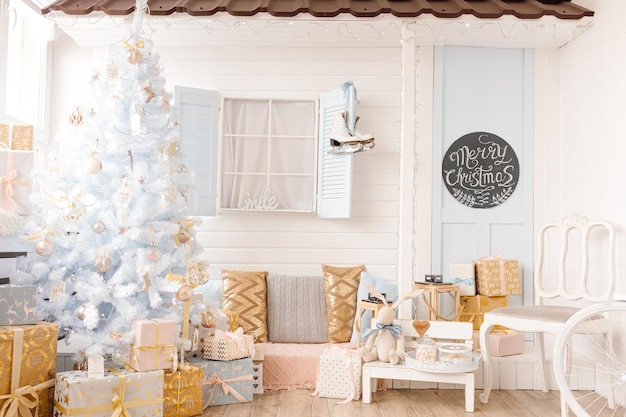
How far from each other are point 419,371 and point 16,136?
307cm

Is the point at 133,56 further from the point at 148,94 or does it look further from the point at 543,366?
the point at 543,366

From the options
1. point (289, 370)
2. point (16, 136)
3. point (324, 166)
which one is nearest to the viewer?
point (16, 136)

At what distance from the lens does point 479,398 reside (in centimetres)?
438

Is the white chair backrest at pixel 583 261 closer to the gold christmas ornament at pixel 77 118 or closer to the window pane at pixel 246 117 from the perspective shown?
the window pane at pixel 246 117

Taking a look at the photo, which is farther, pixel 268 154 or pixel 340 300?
pixel 268 154

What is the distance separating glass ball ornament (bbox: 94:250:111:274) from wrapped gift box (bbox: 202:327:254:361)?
88 cm

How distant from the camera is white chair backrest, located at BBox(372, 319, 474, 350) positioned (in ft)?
14.6

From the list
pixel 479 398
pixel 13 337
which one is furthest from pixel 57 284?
pixel 479 398

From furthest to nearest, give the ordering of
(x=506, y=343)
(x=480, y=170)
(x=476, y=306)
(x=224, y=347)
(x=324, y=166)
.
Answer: (x=324, y=166) → (x=480, y=170) → (x=476, y=306) → (x=506, y=343) → (x=224, y=347)

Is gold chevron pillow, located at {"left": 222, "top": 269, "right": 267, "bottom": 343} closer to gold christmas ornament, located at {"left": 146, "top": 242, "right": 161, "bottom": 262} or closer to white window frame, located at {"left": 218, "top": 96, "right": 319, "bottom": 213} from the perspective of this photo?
white window frame, located at {"left": 218, "top": 96, "right": 319, "bottom": 213}

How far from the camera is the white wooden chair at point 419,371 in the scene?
13.4 feet

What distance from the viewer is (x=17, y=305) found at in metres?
3.43

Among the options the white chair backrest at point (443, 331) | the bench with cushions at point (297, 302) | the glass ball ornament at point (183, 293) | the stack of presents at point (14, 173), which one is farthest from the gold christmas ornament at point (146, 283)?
the white chair backrest at point (443, 331)

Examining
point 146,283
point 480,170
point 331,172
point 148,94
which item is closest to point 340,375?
point 146,283
